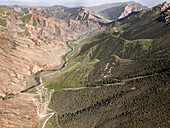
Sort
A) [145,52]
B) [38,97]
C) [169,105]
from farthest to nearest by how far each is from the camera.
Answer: [145,52] → [38,97] → [169,105]

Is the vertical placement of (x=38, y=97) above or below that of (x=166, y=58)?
below

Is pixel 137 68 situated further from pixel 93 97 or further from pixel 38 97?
pixel 38 97

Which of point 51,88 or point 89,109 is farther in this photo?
point 51,88

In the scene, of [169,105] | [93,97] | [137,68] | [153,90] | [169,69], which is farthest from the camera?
[137,68]

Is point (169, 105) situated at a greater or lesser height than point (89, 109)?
greater

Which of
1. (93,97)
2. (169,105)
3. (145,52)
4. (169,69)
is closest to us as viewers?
(169,105)

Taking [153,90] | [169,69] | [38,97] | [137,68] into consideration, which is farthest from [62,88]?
[169,69]

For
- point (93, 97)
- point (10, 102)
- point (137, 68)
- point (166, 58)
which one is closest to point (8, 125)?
point (10, 102)

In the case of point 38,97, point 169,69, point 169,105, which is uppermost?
point 169,69

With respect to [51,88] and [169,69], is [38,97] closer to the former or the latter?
[51,88]
